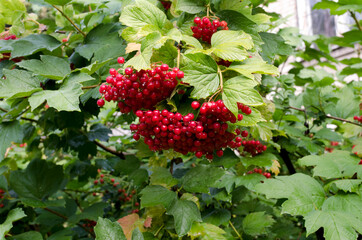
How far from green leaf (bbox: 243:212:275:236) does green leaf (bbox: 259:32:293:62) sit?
2.95 feet

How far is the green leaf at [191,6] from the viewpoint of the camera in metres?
1.16

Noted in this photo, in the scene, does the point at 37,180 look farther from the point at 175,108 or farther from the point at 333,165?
the point at 333,165

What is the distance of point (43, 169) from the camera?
1.89m

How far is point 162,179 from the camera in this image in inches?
54.2

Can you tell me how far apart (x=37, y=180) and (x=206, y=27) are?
4.67ft

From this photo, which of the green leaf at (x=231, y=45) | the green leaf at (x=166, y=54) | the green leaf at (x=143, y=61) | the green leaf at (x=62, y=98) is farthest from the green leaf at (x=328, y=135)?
the green leaf at (x=62, y=98)

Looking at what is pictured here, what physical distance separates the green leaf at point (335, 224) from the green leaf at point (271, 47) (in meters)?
0.75

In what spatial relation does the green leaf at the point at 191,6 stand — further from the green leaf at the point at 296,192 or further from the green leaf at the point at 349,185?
the green leaf at the point at 349,185

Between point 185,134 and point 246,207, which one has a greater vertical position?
point 185,134

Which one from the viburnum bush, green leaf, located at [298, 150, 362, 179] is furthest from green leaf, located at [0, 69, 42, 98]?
green leaf, located at [298, 150, 362, 179]

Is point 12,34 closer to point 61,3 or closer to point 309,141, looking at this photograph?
point 61,3

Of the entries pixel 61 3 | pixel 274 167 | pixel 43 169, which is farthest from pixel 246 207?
pixel 61 3

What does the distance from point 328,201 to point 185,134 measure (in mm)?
830

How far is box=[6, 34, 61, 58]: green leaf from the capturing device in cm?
132
